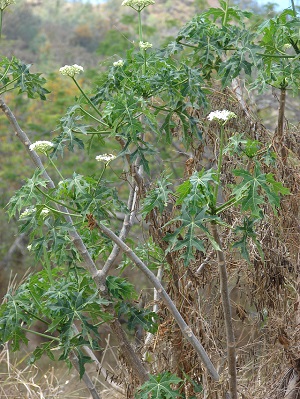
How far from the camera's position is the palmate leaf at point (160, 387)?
3059 millimetres

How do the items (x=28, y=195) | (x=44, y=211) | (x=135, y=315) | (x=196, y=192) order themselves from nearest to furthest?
(x=196, y=192) → (x=28, y=195) → (x=44, y=211) → (x=135, y=315)

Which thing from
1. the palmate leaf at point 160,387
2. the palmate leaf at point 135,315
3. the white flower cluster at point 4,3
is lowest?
the palmate leaf at point 160,387

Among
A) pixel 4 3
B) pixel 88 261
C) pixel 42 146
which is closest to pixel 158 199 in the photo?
pixel 42 146

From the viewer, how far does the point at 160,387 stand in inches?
122

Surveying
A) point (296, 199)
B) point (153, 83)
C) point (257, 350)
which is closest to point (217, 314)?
point (257, 350)

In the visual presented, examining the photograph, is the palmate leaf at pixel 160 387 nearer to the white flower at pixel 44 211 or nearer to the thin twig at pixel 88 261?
the thin twig at pixel 88 261

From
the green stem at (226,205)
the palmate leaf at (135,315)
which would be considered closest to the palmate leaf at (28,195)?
the green stem at (226,205)

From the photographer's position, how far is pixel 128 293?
10.7 feet

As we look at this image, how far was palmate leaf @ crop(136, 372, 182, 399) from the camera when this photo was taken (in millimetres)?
3059

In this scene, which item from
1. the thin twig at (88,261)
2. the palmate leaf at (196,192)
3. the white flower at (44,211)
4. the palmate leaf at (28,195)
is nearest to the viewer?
the palmate leaf at (196,192)

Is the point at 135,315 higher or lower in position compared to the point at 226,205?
lower

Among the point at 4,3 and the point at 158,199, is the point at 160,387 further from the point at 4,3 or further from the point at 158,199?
the point at 4,3

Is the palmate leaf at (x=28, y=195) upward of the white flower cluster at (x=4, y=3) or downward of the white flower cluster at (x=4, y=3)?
downward

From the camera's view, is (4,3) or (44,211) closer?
(44,211)
